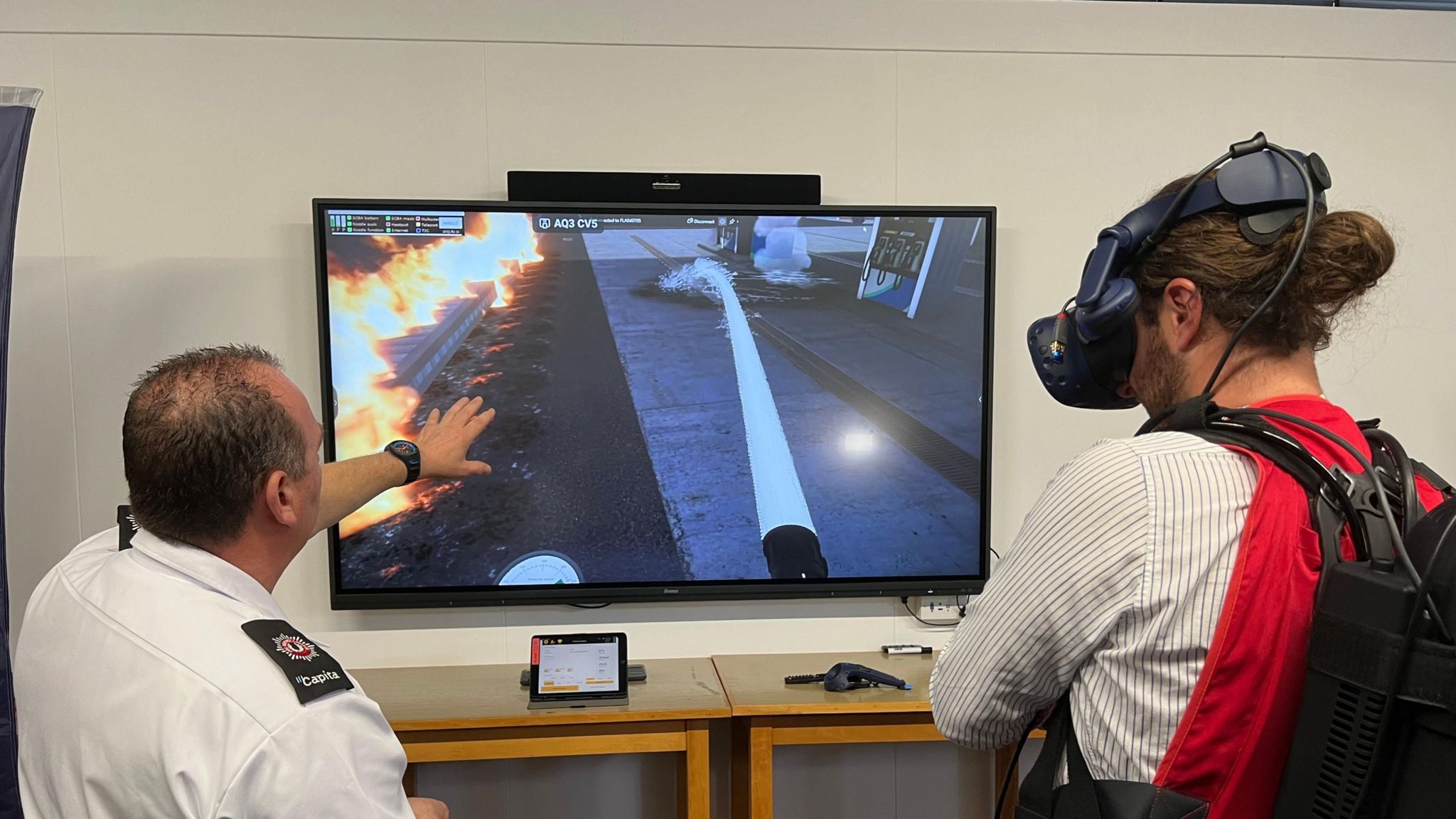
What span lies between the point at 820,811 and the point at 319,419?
189cm

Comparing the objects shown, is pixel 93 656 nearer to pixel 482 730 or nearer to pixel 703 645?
pixel 482 730

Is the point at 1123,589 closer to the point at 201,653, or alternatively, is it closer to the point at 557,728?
the point at 201,653

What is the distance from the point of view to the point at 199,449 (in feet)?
4.20

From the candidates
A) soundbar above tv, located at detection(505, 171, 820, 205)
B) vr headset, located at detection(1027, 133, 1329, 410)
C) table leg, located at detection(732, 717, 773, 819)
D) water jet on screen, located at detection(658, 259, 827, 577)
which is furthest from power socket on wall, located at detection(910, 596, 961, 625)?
vr headset, located at detection(1027, 133, 1329, 410)

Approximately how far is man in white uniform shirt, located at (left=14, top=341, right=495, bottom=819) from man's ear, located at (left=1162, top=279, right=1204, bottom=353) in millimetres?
1056

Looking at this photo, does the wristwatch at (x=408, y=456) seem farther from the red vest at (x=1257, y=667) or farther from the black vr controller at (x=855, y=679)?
the red vest at (x=1257, y=667)

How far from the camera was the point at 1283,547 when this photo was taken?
0.97 meters

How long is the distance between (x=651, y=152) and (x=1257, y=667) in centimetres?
228

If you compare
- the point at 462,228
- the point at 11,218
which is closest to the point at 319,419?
the point at 462,228

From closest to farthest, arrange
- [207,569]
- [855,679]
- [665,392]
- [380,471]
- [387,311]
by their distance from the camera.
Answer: [207,569], [380,471], [855,679], [387,311], [665,392]

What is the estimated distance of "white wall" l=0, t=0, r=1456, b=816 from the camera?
2.76 metres

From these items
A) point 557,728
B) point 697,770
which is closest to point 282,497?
point 557,728

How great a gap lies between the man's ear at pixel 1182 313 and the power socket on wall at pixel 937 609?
1.94 m

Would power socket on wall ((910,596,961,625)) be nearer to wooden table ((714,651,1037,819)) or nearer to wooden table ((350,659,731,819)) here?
wooden table ((714,651,1037,819))
